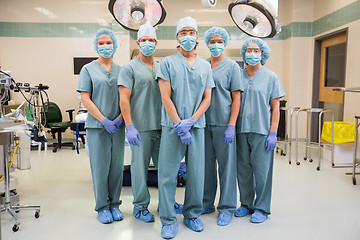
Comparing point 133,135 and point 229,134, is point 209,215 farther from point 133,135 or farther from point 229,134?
point 133,135

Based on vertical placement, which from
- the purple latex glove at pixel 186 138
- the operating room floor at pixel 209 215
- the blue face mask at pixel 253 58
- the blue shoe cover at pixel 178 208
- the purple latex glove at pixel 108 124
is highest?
the blue face mask at pixel 253 58

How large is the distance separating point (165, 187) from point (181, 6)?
494 centimetres

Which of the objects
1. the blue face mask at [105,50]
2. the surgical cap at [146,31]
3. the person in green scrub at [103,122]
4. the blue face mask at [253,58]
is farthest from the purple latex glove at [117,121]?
the blue face mask at [253,58]

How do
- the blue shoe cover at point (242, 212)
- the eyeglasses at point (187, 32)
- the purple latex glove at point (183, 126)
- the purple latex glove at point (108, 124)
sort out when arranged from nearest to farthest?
the purple latex glove at point (183, 126) < the eyeglasses at point (187, 32) < the purple latex glove at point (108, 124) < the blue shoe cover at point (242, 212)

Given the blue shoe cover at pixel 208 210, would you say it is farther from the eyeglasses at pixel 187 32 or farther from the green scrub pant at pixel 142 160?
the eyeglasses at pixel 187 32

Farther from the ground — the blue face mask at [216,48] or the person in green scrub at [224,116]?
the blue face mask at [216,48]

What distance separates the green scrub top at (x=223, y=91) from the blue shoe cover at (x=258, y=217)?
0.76 metres

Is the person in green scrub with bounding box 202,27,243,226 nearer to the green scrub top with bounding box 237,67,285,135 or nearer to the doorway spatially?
the green scrub top with bounding box 237,67,285,135

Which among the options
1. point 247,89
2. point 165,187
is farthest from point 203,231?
point 247,89

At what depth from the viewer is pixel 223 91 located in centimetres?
249

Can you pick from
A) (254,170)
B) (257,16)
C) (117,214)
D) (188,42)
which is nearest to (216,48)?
(188,42)

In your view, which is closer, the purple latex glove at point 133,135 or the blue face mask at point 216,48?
the purple latex glove at point 133,135

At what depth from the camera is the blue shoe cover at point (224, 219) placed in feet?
8.21

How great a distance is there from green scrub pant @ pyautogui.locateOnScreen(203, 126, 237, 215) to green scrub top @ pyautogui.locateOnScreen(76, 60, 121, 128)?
2.48 feet
